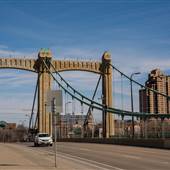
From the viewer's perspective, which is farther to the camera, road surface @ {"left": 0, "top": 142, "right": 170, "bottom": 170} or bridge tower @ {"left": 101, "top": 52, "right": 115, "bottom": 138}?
bridge tower @ {"left": 101, "top": 52, "right": 115, "bottom": 138}

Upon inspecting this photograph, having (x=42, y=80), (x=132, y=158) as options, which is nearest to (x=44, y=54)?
(x=42, y=80)

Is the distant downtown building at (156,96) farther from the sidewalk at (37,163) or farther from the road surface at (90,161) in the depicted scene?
the sidewalk at (37,163)

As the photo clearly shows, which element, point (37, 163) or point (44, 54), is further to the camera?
point (44, 54)

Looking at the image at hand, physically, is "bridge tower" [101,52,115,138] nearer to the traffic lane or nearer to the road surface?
the traffic lane

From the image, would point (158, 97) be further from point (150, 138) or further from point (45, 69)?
point (150, 138)

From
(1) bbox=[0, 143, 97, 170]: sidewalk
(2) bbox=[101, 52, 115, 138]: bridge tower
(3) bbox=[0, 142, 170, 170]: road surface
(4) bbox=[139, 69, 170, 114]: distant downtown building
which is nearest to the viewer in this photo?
(1) bbox=[0, 143, 97, 170]: sidewalk

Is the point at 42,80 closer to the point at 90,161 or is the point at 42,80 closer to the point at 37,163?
the point at 90,161

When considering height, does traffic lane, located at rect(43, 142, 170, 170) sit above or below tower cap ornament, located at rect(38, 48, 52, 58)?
below

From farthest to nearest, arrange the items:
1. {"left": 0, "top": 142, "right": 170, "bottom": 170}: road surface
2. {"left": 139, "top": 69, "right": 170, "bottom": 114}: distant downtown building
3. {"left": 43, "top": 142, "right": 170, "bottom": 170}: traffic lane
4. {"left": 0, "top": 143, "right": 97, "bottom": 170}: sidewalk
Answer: {"left": 139, "top": 69, "right": 170, "bottom": 114}: distant downtown building
{"left": 43, "top": 142, "right": 170, "bottom": 170}: traffic lane
{"left": 0, "top": 142, "right": 170, "bottom": 170}: road surface
{"left": 0, "top": 143, "right": 97, "bottom": 170}: sidewalk

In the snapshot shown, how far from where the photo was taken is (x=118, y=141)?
182 ft

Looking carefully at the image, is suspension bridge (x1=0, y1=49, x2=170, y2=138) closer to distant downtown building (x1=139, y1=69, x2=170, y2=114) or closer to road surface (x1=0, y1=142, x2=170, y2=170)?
distant downtown building (x1=139, y1=69, x2=170, y2=114)

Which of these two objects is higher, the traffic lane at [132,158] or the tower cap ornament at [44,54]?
the tower cap ornament at [44,54]

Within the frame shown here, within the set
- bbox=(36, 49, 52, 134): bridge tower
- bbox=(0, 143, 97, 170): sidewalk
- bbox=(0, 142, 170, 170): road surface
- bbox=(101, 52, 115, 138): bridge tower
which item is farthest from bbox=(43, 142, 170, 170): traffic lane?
bbox=(36, 49, 52, 134): bridge tower

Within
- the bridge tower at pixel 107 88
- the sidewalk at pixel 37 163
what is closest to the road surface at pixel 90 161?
the sidewalk at pixel 37 163
